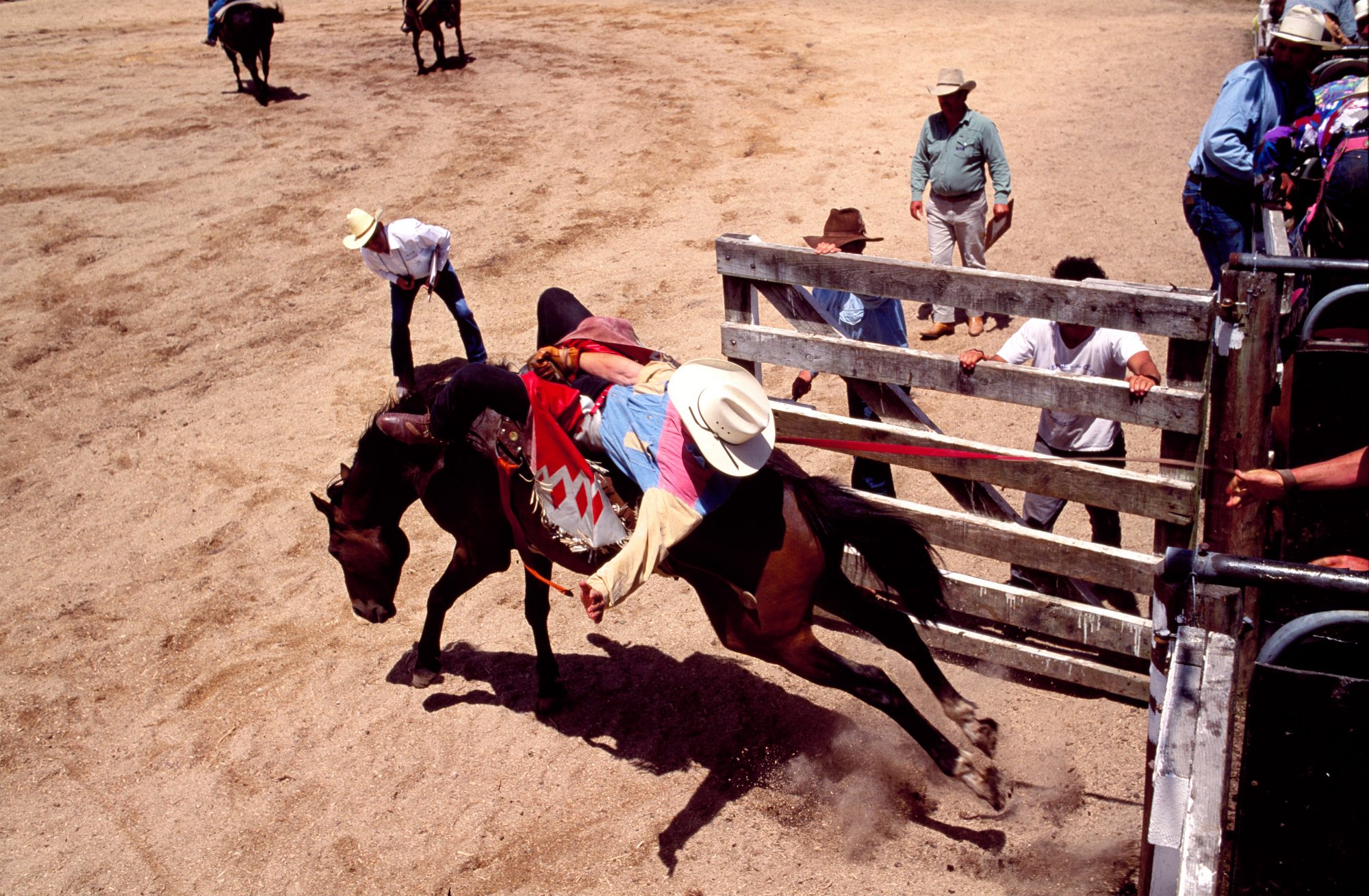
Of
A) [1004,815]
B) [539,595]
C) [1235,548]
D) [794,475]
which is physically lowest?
[1004,815]

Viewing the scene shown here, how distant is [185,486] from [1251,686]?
673 cm

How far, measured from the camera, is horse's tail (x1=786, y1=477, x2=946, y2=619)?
4082 millimetres

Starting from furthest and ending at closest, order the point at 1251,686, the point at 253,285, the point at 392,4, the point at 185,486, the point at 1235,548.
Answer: the point at 392,4
the point at 253,285
the point at 185,486
the point at 1235,548
the point at 1251,686

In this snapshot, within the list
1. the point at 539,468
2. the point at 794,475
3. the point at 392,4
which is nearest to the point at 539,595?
the point at 539,468

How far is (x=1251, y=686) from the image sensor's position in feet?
6.81

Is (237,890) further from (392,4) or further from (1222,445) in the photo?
(392,4)

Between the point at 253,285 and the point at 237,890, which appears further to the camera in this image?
the point at 253,285

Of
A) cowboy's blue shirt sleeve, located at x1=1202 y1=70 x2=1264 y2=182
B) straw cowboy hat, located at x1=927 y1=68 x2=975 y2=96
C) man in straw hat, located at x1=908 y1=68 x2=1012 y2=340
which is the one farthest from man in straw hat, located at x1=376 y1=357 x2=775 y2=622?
straw cowboy hat, located at x1=927 y1=68 x2=975 y2=96

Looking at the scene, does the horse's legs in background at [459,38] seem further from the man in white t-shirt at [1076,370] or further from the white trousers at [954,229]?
the man in white t-shirt at [1076,370]

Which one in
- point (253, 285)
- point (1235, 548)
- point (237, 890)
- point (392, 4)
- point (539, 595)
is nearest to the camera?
point (1235, 548)

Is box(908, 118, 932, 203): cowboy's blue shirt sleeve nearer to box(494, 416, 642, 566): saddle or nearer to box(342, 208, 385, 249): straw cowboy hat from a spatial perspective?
box(342, 208, 385, 249): straw cowboy hat

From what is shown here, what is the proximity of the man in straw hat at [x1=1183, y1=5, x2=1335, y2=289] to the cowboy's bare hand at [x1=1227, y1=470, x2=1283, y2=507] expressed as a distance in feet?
10.9

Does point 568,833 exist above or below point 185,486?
below

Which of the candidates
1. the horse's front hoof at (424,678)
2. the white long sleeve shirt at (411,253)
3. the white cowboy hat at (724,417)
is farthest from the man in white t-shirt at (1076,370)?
the white long sleeve shirt at (411,253)
